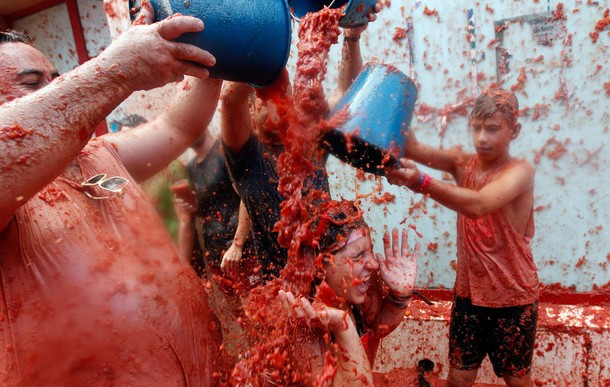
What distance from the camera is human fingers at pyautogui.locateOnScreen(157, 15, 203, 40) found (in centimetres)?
122

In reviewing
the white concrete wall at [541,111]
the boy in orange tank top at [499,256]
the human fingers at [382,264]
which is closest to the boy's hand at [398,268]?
the human fingers at [382,264]

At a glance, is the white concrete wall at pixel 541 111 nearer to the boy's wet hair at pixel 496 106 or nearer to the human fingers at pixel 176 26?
the boy's wet hair at pixel 496 106

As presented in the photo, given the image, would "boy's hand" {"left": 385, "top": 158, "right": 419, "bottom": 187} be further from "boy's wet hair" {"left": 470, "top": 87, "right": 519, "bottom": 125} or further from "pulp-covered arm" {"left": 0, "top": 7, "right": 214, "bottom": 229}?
"pulp-covered arm" {"left": 0, "top": 7, "right": 214, "bottom": 229}

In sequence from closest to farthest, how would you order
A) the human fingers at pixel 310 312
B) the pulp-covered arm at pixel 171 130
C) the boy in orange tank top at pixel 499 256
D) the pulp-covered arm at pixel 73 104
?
the pulp-covered arm at pixel 73 104 < the human fingers at pixel 310 312 < the pulp-covered arm at pixel 171 130 < the boy in orange tank top at pixel 499 256

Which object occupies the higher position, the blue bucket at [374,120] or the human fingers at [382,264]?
the blue bucket at [374,120]

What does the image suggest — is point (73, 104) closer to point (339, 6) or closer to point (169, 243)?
point (169, 243)

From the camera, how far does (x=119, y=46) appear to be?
1.18 meters

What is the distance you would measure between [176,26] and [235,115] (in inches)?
46.3

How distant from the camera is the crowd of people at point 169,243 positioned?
1.18 m

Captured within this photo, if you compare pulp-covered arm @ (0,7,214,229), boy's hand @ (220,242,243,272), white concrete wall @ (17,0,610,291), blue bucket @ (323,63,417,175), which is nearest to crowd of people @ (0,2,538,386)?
pulp-covered arm @ (0,7,214,229)

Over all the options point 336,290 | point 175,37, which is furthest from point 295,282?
point 175,37

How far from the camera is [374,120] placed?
194 centimetres

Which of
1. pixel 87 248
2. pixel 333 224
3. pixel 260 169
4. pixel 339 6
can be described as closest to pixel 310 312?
pixel 333 224

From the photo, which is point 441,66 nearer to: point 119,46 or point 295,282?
point 295,282
